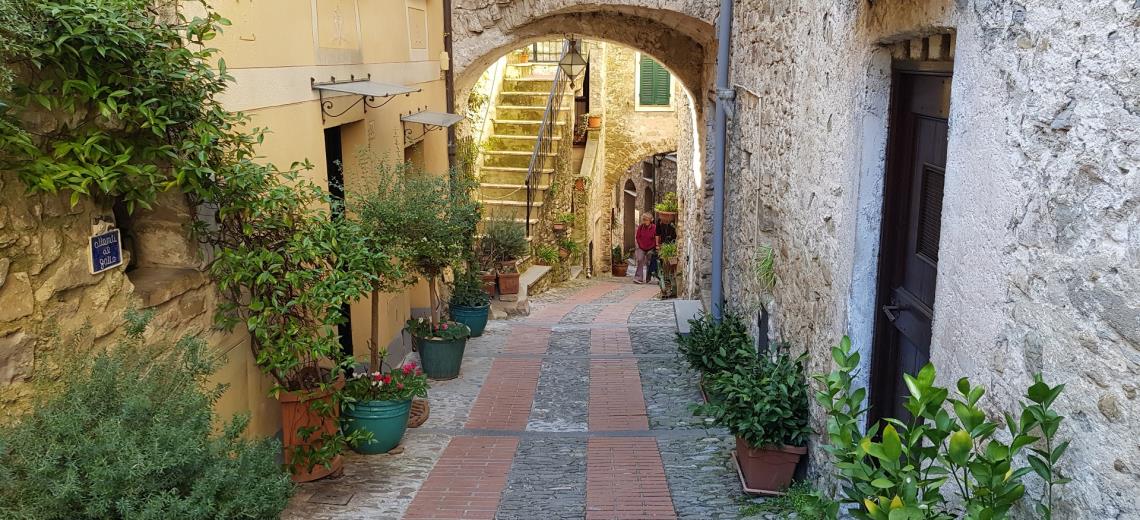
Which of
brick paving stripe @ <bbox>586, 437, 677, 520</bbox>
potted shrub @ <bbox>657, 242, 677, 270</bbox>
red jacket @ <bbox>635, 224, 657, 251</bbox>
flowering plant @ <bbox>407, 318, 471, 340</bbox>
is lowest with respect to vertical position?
potted shrub @ <bbox>657, 242, 677, 270</bbox>

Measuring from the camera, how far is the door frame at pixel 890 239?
3828 mm

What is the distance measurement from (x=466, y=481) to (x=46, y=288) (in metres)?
2.89

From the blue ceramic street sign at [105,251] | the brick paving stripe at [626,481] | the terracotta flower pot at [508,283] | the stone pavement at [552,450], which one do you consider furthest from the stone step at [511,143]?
the blue ceramic street sign at [105,251]

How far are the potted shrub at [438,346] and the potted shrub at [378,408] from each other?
181 cm

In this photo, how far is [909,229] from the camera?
3770mm

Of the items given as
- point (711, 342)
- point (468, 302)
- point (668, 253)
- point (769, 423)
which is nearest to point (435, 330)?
point (468, 302)

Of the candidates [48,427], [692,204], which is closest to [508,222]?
[692,204]

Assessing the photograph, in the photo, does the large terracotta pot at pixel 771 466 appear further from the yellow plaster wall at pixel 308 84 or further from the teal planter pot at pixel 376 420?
the yellow plaster wall at pixel 308 84

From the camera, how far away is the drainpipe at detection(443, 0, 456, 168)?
9.82 m

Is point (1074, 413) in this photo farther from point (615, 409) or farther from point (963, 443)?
point (615, 409)

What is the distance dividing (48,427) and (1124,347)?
3.01 meters

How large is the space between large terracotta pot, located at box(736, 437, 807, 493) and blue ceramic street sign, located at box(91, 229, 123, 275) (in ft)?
11.1

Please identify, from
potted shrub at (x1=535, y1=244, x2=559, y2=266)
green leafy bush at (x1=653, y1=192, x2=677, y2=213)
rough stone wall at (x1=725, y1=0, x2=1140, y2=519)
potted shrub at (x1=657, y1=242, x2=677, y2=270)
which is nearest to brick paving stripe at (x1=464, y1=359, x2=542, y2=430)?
rough stone wall at (x1=725, y1=0, x2=1140, y2=519)

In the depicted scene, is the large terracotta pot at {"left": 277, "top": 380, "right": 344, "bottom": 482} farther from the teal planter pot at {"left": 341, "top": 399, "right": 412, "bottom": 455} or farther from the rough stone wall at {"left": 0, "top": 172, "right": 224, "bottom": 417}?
the rough stone wall at {"left": 0, "top": 172, "right": 224, "bottom": 417}
